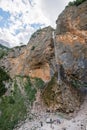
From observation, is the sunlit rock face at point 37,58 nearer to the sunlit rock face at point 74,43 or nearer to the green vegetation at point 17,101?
the sunlit rock face at point 74,43

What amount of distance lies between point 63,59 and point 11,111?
1341 cm

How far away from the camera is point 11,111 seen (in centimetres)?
4141

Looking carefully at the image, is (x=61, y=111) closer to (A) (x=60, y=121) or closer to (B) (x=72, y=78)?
(A) (x=60, y=121)

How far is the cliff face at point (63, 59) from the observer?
4503 centimetres

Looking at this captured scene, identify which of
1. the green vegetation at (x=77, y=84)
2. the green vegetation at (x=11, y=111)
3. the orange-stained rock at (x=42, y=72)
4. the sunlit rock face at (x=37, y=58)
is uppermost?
the sunlit rock face at (x=37, y=58)

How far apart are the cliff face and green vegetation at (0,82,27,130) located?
171 inches

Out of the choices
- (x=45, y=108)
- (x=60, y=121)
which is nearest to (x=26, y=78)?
(x=45, y=108)

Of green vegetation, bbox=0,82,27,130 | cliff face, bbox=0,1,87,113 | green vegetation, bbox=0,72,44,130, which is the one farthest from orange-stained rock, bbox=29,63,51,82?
green vegetation, bbox=0,82,27,130

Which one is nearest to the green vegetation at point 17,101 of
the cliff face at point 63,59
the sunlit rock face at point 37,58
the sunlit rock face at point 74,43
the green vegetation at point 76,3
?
the cliff face at point 63,59

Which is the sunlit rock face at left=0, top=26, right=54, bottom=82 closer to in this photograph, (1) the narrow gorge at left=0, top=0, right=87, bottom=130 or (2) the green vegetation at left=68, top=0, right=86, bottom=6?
(1) the narrow gorge at left=0, top=0, right=87, bottom=130

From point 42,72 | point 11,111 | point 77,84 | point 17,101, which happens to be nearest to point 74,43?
point 77,84

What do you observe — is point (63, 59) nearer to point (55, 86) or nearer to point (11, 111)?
point (55, 86)

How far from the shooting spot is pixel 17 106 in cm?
4231

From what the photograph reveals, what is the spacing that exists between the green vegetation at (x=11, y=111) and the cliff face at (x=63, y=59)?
171 inches
